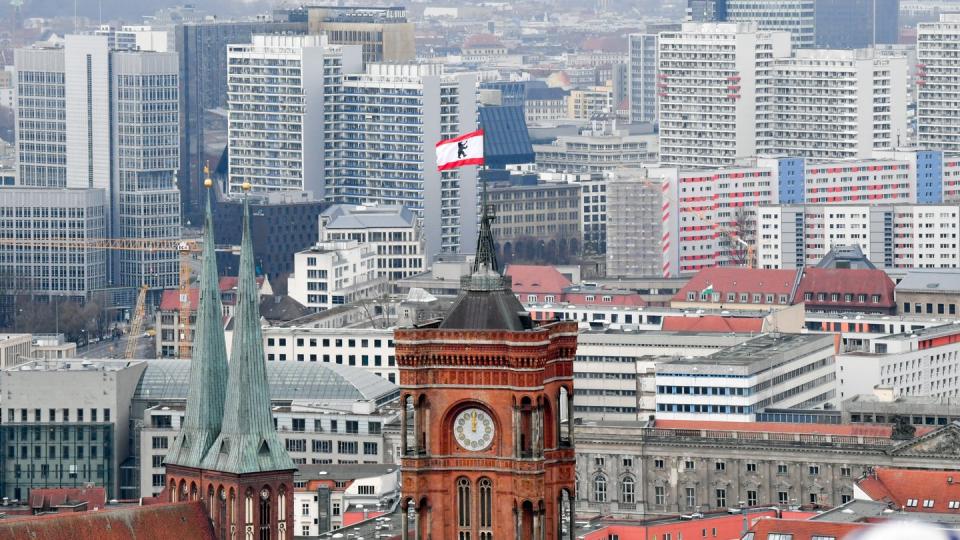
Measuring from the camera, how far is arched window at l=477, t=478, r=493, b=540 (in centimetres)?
11444

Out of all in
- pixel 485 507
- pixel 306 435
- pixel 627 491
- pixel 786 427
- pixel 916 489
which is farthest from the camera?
pixel 306 435

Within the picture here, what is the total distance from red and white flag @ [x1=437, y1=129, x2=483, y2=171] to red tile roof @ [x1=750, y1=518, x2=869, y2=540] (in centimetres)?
2698

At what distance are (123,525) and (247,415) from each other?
25.8 feet

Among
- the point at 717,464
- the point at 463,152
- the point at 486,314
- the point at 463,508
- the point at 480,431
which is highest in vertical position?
the point at 463,152

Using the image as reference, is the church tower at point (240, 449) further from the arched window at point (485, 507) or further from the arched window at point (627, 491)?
the arched window at point (485, 507)

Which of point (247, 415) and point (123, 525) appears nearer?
point (123, 525)

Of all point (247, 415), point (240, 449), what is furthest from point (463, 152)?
point (240, 449)

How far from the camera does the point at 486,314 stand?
116 metres

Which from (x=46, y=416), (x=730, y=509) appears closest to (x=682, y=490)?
(x=730, y=509)

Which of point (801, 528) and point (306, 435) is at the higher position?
point (801, 528)

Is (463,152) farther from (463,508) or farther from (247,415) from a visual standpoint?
(247,415)

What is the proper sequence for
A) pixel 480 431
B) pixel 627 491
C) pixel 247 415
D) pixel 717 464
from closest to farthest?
pixel 480 431 → pixel 247 415 → pixel 717 464 → pixel 627 491

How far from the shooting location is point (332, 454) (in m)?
197

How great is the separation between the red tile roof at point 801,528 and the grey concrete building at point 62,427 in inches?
2256
